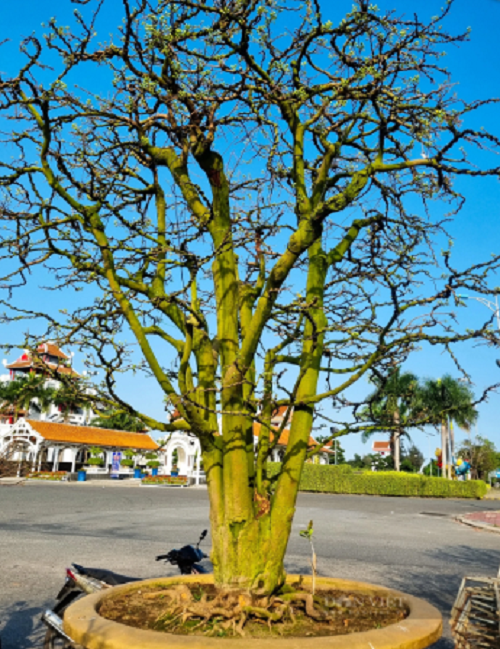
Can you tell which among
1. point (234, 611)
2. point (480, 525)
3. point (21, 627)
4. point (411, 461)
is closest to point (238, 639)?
point (234, 611)

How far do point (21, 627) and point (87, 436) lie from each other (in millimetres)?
43030

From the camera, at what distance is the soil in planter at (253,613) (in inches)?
103

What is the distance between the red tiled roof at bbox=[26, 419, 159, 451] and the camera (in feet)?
136

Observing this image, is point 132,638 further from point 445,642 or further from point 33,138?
point 445,642

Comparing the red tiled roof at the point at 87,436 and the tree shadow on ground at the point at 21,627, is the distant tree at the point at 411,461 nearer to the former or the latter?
the red tiled roof at the point at 87,436

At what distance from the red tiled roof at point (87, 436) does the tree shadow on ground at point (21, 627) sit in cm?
3492

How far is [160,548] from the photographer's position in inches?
404

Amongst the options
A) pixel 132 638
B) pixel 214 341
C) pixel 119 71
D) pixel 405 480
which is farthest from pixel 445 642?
pixel 405 480

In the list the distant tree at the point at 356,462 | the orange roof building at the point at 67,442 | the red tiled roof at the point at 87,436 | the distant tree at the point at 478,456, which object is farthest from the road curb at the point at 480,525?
the distant tree at the point at 356,462

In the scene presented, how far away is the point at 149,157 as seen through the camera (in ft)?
12.5

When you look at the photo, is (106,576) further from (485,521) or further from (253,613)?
(485,521)

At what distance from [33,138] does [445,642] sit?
215 inches

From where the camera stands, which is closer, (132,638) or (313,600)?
(132,638)

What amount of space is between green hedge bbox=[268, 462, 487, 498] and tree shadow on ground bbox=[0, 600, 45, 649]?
116ft
